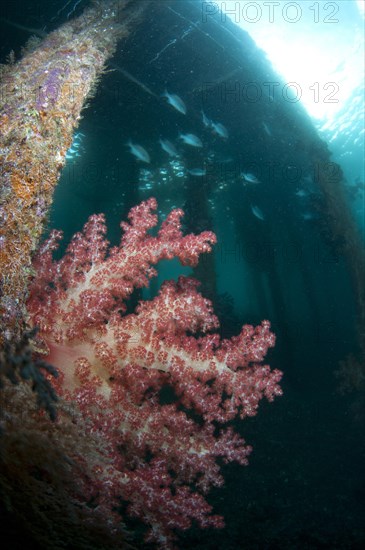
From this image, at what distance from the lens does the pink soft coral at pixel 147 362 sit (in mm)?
2576

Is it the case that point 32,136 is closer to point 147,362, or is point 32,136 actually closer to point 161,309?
point 161,309

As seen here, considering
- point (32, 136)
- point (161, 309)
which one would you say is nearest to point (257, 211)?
point (161, 309)

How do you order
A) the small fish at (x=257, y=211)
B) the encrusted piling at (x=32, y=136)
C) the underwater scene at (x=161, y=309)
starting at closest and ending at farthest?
the underwater scene at (x=161, y=309)
the encrusted piling at (x=32, y=136)
the small fish at (x=257, y=211)

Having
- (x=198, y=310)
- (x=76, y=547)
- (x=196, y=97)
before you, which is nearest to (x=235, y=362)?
(x=198, y=310)

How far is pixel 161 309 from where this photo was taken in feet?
10.0

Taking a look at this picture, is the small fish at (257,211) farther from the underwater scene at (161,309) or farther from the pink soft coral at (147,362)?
the pink soft coral at (147,362)

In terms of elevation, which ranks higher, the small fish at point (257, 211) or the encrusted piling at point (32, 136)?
the small fish at point (257, 211)

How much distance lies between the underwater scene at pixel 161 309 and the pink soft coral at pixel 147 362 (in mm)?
16

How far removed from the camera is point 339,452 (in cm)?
831

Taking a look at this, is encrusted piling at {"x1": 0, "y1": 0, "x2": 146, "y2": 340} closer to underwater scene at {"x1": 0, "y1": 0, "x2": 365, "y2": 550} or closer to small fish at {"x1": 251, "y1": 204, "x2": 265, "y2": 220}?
underwater scene at {"x1": 0, "y1": 0, "x2": 365, "y2": 550}

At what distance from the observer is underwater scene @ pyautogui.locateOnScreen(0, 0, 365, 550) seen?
2.20 m

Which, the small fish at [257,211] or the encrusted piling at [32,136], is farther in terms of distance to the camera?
the small fish at [257,211]

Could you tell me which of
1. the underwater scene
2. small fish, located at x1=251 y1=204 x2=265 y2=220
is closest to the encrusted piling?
the underwater scene

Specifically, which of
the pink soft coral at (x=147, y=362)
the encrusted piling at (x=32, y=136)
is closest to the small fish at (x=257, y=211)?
the encrusted piling at (x=32, y=136)
